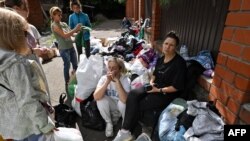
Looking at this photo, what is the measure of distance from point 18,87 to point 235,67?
1.80 metres

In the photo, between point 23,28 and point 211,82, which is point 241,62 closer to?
point 211,82

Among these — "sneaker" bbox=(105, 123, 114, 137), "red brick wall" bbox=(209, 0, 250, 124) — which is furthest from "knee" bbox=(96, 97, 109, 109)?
"red brick wall" bbox=(209, 0, 250, 124)

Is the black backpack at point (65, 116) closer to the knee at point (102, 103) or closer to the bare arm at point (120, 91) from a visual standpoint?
the knee at point (102, 103)

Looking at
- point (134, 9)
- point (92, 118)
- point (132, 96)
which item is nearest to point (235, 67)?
point (132, 96)

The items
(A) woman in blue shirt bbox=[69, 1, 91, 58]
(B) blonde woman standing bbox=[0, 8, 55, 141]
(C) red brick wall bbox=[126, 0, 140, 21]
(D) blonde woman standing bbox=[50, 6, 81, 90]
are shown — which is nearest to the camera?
(B) blonde woman standing bbox=[0, 8, 55, 141]

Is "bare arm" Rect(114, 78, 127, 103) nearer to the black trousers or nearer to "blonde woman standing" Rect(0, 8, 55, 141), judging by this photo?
the black trousers

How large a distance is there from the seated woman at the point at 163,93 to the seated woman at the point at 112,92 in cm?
20

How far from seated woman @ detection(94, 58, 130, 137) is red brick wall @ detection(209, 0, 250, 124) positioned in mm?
1245

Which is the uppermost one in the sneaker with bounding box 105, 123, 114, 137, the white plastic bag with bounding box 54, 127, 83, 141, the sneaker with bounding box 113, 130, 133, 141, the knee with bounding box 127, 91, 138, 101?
the knee with bounding box 127, 91, 138, 101

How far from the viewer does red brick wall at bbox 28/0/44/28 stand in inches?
454

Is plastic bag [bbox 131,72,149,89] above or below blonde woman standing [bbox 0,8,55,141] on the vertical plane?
below

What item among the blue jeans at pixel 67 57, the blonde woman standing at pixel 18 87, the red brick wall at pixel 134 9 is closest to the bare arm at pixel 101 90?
the blonde woman standing at pixel 18 87

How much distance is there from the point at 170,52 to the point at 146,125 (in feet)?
3.39

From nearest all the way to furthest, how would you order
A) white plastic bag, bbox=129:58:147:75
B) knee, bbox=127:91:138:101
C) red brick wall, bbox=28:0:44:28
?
knee, bbox=127:91:138:101
white plastic bag, bbox=129:58:147:75
red brick wall, bbox=28:0:44:28
